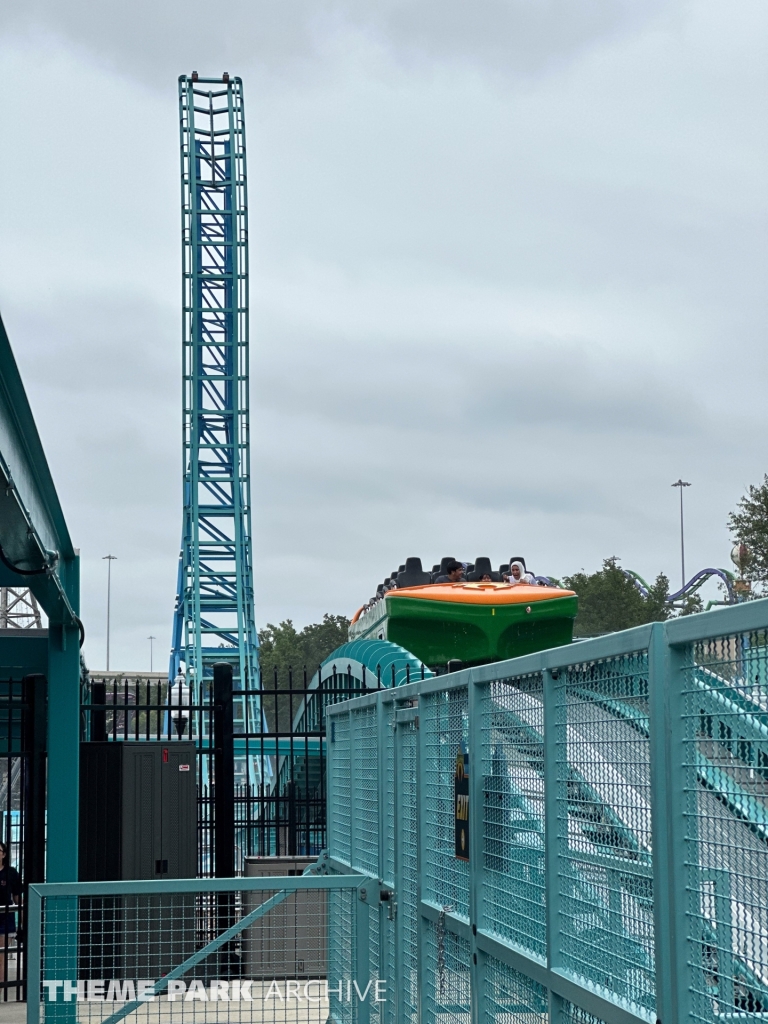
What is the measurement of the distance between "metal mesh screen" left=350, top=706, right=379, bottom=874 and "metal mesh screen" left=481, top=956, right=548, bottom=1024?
2.45 metres

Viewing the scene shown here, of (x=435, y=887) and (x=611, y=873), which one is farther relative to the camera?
(x=435, y=887)

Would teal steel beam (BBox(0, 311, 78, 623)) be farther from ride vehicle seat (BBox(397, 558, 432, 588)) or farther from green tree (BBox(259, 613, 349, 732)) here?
green tree (BBox(259, 613, 349, 732))

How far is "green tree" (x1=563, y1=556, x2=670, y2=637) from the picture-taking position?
277 ft

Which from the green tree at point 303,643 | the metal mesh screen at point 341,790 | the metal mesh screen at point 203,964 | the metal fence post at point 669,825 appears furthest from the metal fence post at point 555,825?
the green tree at point 303,643

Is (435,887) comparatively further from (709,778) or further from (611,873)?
(709,778)

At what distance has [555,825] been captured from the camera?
12.6ft

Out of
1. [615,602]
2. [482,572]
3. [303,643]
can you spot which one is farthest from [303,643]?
[482,572]

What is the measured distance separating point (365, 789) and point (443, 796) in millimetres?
2273

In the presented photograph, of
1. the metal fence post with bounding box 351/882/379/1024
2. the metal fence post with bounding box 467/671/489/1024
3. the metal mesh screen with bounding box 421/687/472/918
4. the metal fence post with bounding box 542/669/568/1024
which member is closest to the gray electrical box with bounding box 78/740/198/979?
the metal fence post with bounding box 351/882/379/1024

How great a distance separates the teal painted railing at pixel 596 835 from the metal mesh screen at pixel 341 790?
2158 mm

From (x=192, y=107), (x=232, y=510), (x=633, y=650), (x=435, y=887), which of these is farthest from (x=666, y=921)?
(x=192, y=107)

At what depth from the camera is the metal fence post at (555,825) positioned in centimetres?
384

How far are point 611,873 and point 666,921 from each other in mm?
512

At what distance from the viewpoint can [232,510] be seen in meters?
45.2
